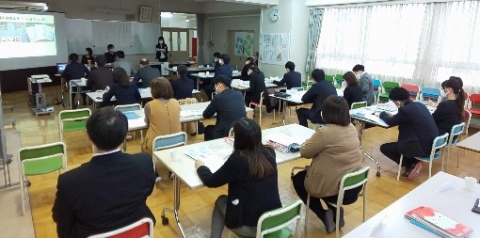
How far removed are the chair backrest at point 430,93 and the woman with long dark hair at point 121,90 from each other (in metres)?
5.43

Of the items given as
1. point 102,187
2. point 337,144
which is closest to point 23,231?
point 102,187

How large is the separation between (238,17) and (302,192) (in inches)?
384

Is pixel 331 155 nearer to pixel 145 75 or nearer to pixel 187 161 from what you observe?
pixel 187 161

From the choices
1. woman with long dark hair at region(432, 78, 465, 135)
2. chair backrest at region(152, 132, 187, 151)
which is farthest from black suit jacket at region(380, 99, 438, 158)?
chair backrest at region(152, 132, 187, 151)

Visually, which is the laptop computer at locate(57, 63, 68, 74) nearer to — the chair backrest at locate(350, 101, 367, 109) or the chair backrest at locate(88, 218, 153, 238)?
the chair backrest at locate(350, 101, 367, 109)

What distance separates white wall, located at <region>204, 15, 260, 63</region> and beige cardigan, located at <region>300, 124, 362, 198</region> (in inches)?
356

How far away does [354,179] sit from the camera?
2463mm

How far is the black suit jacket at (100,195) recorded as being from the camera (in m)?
1.51

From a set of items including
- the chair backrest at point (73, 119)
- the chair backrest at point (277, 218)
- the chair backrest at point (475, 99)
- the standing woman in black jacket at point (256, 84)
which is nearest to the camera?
the chair backrest at point (277, 218)

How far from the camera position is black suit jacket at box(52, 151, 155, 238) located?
151 cm

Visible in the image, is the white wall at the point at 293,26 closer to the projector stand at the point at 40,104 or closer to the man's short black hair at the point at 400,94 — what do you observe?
the man's short black hair at the point at 400,94

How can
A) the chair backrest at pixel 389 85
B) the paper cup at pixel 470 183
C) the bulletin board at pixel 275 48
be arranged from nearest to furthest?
the paper cup at pixel 470 183 → the chair backrest at pixel 389 85 → the bulletin board at pixel 275 48

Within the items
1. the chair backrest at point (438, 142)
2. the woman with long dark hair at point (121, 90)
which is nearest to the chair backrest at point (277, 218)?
the chair backrest at point (438, 142)

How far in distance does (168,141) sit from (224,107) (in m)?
1.03
